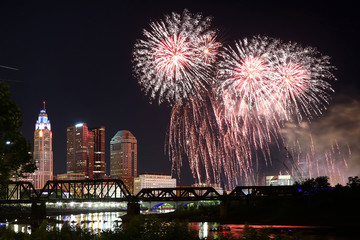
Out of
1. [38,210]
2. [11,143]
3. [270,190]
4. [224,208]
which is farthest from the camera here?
[38,210]

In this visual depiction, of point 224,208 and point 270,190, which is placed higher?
point 270,190

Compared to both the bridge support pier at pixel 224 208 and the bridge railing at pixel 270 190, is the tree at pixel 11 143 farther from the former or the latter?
the bridge railing at pixel 270 190

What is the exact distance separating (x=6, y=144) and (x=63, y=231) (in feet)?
34.4

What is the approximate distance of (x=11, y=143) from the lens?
35.4 m

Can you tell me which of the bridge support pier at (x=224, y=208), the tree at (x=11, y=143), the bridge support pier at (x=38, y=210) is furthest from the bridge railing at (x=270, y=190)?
the tree at (x=11, y=143)

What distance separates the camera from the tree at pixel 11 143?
33.2 m

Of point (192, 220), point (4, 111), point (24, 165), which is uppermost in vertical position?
point (4, 111)

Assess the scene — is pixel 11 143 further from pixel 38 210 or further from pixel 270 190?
pixel 38 210

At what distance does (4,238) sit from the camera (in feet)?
86.0

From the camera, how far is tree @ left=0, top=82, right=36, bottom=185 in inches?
1308

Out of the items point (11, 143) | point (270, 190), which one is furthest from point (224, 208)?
point (11, 143)

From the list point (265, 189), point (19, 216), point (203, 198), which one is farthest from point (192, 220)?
point (19, 216)

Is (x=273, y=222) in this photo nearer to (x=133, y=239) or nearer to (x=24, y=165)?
(x=24, y=165)

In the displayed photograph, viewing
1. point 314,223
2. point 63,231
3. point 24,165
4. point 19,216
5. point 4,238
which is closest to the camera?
point 4,238
